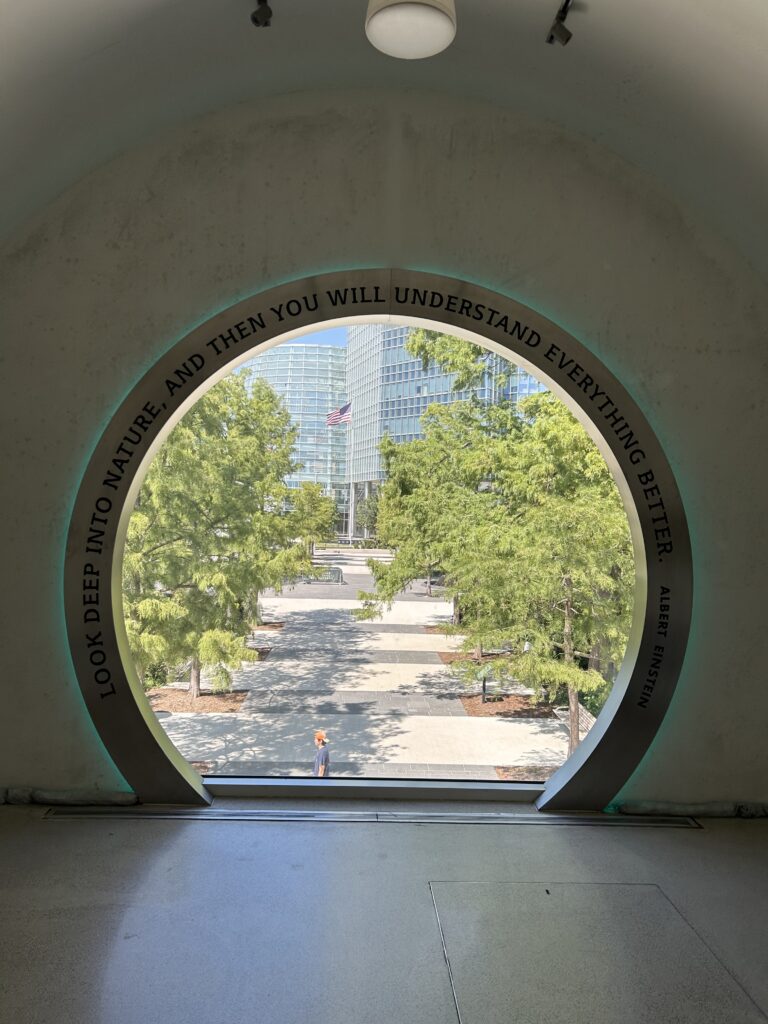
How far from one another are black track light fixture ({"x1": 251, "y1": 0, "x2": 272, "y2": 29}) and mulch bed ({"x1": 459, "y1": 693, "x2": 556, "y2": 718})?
1212 cm

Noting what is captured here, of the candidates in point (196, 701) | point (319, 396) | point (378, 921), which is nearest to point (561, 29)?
point (378, 921)

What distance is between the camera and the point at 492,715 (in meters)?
13.6

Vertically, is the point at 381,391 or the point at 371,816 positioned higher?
the point at 381,391

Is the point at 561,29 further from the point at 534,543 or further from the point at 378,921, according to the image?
the point at 534,543

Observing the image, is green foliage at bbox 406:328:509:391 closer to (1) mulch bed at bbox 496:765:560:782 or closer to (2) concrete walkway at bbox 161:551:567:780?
(2) concrete walkway at bbox 161:551:567:780

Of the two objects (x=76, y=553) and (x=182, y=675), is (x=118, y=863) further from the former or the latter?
(x=182, y=675)

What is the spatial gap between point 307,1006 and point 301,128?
3.39 meters

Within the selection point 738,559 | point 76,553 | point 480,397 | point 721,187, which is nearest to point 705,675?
point 738,559

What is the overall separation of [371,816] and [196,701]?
11.5 meters

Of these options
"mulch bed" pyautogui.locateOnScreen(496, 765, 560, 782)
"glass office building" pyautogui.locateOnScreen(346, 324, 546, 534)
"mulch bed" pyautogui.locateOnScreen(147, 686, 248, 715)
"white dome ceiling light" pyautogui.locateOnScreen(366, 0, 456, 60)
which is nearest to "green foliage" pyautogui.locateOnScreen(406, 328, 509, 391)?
"mulch bed" pyautogui.locateOnScreen(496, 765, 560, 782)

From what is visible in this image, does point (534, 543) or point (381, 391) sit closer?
point (534, 543)

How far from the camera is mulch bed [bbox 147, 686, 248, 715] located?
13795 millimetres

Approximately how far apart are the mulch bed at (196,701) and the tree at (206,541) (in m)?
1.98

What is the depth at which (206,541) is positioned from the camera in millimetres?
11508
